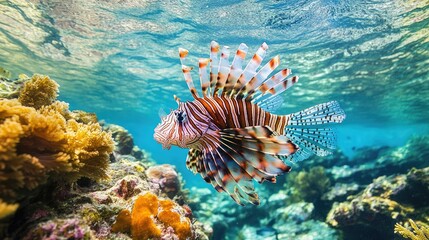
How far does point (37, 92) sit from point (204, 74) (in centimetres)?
187

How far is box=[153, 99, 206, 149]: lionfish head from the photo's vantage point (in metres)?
2.52

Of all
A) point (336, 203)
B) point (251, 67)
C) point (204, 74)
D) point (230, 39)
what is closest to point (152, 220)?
point (204, 74)

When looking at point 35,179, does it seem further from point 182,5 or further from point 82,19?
point 82,19

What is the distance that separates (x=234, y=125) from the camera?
9.07ft

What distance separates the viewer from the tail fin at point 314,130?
3283 millimetres

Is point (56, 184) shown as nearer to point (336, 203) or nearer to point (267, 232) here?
point (267, 232)

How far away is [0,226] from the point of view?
1.64 meters

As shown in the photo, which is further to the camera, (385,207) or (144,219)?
(385,207)

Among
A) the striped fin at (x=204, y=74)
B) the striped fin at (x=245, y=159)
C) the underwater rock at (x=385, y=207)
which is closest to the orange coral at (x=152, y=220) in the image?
the striped fin at (x=245, y=159)

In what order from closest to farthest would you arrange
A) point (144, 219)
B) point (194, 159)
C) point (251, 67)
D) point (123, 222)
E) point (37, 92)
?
point (123, 222) < point (144, 219) < point (251, 67) < point (194, 159) < point (37, 92)

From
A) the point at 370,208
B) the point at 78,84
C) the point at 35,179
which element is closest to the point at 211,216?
the point at 370,208

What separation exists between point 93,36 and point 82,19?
1.97 metres

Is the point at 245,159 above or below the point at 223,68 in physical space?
below

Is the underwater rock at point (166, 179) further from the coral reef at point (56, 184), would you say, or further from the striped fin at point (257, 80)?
the striped fin at point (257, 80)
